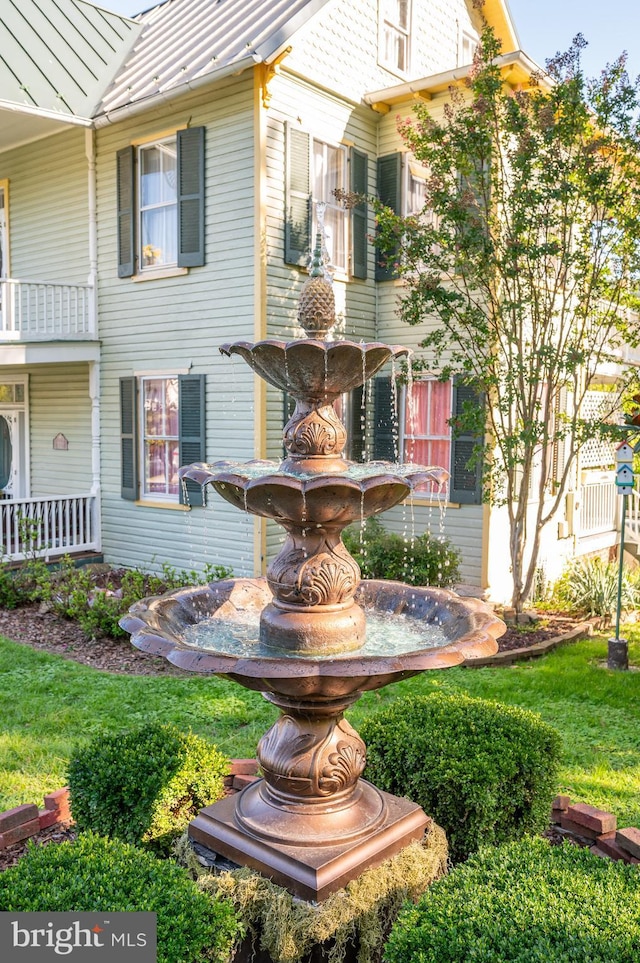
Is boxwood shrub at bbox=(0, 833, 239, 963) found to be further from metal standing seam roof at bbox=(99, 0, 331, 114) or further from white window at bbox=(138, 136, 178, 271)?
white window at bbox=(138, 136, 178, 271)

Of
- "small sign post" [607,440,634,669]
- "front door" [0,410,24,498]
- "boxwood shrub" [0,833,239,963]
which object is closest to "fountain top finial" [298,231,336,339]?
"boxwood shrub" [0,833,239,963]

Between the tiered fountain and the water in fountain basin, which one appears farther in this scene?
the water in fountain basin

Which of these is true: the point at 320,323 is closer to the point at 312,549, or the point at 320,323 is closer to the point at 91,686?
the point at 312,549

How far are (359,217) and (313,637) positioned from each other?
980 cm

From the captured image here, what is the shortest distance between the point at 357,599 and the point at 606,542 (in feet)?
36.4

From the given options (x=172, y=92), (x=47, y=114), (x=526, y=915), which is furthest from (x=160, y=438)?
(x=526, y=915)

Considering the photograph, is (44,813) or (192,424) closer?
(44,813)

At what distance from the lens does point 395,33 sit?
13.0 meters

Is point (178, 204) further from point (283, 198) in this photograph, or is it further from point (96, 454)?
point (96, 454)

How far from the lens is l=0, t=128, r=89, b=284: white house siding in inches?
520

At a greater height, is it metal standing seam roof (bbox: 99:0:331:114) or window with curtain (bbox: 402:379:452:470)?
metal standing seam roof (bbox: 99:0:331:114)

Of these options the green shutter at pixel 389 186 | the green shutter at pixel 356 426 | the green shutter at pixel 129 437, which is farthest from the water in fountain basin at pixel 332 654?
the green shutter at pixel 389 186

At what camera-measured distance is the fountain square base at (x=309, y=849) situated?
11.0 ft

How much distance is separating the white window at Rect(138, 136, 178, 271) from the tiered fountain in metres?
8.79
